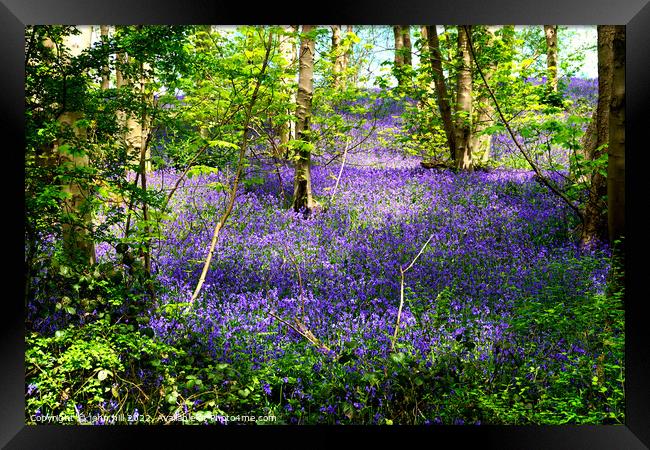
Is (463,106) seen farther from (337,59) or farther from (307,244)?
(307,244)

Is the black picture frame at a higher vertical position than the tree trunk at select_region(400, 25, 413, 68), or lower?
lower

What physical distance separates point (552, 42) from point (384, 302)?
3.75m

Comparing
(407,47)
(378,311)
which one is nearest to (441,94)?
(407,47)

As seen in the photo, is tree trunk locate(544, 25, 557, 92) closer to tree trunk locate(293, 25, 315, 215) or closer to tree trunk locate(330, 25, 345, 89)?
tree trunk locate(330, 25, 345, 89)

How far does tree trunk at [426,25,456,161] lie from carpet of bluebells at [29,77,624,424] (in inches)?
43.3

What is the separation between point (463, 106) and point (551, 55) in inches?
40.0

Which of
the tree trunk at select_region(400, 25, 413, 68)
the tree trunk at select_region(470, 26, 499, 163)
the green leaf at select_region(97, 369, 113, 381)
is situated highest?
the tree trunk at select_region(400, 25, 413, 68)

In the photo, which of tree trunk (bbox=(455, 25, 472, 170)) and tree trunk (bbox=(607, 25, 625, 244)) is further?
A: tree trunk (bbox=(455, 25, 472, 170))

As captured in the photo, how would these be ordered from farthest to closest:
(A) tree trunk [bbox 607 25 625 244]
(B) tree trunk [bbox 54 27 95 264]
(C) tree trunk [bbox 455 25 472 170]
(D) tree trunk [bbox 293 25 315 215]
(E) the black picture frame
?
1. (C) tree trunk [bbox 455 25 472 170]
2. (D) tree trunk [bbox 293 25 315 215]
3. (A) tree trunk [bbox 607 25 625 244]
4. (B) tree trunk [bbox 54 27 95 264]
5. (E) the black picture frame

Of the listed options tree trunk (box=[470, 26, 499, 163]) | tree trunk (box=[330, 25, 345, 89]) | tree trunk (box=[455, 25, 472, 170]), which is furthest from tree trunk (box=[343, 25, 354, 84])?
tree trunk (box=[470, 26, 499, 163])

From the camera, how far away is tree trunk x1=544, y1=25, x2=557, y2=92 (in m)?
5.20
